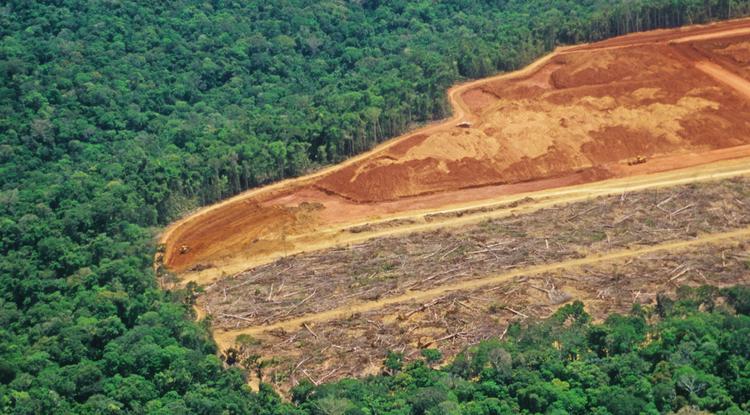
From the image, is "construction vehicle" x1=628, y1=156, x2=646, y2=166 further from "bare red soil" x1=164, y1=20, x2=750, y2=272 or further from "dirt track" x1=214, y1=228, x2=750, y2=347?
"dirt track" x1=214, y1=228, x2=750, y2=347

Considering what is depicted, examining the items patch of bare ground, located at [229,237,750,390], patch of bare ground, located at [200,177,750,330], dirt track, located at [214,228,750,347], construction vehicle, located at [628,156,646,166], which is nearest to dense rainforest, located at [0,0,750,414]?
patch of bare ground, located at [229,237,750,390]

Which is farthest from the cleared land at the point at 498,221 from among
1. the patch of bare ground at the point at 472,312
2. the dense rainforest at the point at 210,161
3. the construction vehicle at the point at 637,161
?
the dense rainforest at the point at 210,161

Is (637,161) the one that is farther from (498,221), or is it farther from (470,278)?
(470,278)

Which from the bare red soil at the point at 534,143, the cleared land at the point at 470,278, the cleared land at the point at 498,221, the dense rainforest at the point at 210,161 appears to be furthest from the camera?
the bare red soil at the point at 534,143

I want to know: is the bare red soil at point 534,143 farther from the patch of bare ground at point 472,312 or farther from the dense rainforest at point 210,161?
the patch of bare ground at point 472,312

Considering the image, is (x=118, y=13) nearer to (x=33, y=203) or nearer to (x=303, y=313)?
(x=33, y=203)

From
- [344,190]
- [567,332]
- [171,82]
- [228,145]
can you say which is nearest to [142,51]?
[171,82]

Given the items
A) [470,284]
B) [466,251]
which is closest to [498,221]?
[466,251]
